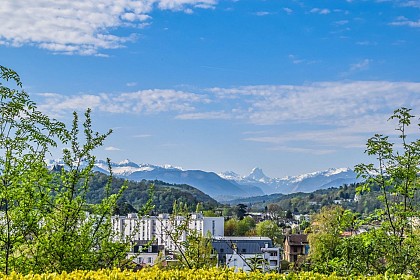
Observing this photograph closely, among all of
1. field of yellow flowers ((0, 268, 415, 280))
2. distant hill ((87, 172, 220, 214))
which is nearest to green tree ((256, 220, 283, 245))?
distant hill ((87, 172, 220, 214))

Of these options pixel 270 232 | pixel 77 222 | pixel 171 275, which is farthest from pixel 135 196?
pixel 171 275

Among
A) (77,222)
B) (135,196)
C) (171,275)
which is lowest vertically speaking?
(171,275)

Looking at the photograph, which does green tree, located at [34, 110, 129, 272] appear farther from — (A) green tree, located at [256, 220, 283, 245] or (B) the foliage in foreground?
(A) green tree, located at [256, 220, 283, 245]

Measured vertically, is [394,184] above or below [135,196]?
below

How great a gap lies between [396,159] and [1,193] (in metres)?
4.39

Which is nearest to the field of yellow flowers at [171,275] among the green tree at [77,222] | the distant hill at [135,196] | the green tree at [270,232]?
the green tree at [77,222]

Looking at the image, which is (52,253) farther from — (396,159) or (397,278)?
(396,159)

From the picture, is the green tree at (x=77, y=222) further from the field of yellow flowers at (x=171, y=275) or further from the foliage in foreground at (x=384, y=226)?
the foliage in foreground at (x=384, y=226)

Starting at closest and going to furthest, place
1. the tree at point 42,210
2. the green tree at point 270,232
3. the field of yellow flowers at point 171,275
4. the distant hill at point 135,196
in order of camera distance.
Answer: the field of yellow flowers at point 171,275 < the tree at point 42,210 < the distant hill at point 135,196 < the green tree at point 270,232

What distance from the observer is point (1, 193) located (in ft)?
17.8

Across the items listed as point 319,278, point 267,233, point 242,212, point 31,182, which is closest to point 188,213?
point 31,182

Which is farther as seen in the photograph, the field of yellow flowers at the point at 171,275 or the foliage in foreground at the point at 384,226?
the foliage in foreground at the point at 384,226

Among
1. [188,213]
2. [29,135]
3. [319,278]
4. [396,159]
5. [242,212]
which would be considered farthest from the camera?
[242,212]

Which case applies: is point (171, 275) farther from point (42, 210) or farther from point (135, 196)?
point (135, 196)
